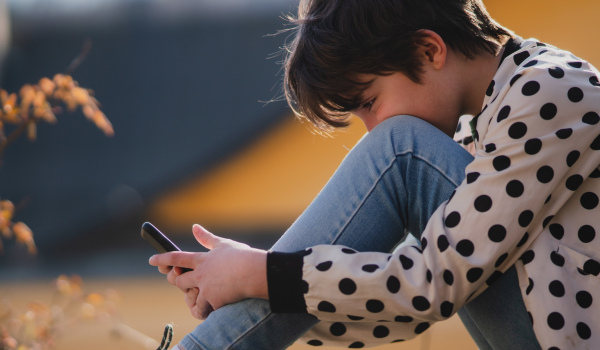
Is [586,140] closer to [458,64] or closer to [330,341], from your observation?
[458,64]

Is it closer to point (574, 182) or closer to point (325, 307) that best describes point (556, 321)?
point (574, 182)

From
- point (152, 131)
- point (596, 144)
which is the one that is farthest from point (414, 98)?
point (152, 131)

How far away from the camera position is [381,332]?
1060mm

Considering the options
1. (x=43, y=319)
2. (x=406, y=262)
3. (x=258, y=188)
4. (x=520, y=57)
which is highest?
(x=520, y=57)

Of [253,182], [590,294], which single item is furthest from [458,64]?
[253,182]

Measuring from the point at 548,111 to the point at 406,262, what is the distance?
303 millimetres

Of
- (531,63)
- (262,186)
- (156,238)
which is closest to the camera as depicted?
(531,63)

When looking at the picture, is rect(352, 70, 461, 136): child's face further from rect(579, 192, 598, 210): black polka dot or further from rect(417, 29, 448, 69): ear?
rect(579, 192, 598, 210): black polka dot

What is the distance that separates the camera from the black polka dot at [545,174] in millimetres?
917

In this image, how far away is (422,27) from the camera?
3.83 ft

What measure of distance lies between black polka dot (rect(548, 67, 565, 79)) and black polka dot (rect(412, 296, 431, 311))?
1.26 feet

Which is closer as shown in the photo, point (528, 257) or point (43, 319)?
point (528, 257)

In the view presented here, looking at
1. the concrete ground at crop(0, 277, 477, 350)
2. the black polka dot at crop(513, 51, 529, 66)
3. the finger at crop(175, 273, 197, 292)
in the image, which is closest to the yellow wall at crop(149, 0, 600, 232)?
the concrete ground at crop(0, 277, 477, 350)

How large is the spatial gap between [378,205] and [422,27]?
1.23ft
